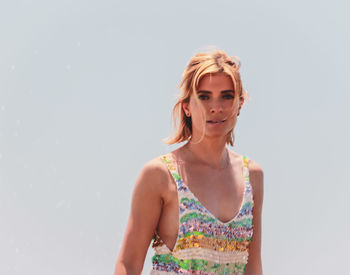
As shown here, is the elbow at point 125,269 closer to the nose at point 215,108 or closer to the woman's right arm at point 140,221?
the woman's right arm at point 140,221

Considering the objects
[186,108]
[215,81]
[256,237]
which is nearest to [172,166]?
[186,108]

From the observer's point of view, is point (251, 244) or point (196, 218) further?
point (251, 244)

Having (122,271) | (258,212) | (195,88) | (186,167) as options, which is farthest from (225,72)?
(122,271)

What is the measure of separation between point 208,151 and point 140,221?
1.29 ft

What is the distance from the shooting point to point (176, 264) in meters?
2.73

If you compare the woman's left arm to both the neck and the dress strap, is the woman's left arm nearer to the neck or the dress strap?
the neck

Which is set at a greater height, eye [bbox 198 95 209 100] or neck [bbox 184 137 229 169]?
eye [bbox 198 95 209 100]

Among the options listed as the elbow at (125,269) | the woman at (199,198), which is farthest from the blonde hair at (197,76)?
the elbow at (125,269)

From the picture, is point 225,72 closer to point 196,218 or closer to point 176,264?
point 196,218

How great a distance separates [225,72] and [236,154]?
0.41m

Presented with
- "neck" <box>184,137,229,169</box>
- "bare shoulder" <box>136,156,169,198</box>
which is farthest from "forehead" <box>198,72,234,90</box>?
"bare shoulder" <box>136,156,169,198</box>

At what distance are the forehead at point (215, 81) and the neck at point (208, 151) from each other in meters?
0.21

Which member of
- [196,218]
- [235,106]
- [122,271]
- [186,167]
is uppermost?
[235,106]

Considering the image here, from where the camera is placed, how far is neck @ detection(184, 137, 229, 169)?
2.88 m
